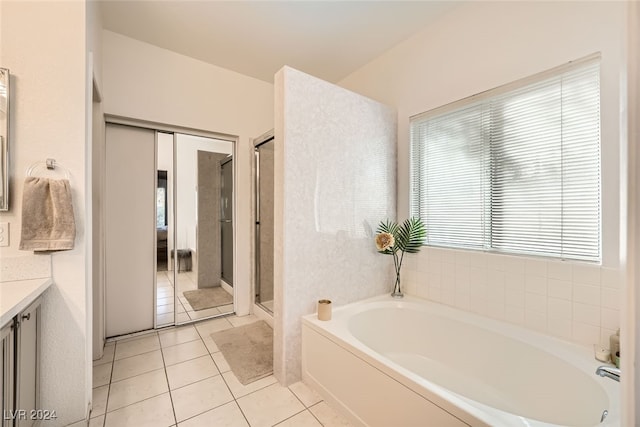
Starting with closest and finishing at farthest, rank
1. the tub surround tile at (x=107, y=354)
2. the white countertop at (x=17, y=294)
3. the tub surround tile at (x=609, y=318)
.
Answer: the white countertop at (x=17, y=294)
the tub surround tile at (x=609, y=318)
the tub surround tile at (x=107, y=354)

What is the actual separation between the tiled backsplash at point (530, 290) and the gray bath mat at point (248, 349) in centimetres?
143

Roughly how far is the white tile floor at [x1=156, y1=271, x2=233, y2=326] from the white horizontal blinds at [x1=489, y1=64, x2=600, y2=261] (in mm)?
2933

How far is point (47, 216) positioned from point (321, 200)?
157 cm

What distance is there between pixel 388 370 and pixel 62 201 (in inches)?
74.8

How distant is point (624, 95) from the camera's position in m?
0.44

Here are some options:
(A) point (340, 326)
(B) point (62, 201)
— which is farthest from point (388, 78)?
(B) point (62, 201)

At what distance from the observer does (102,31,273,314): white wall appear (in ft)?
8.32

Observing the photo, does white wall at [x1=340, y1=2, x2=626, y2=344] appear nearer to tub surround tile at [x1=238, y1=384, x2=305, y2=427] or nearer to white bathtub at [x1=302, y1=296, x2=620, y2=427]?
white bathtub at [x1=302, y1=296, x2=620, y2=427]

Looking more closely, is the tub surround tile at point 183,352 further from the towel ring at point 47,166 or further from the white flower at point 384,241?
the white flower at point 384,241

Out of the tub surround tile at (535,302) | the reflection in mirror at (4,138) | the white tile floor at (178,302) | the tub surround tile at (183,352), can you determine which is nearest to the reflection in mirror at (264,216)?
the white tile floor at (178,302)

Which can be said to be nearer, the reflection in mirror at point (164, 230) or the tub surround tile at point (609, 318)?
the tub surround tile at point (609, 318)

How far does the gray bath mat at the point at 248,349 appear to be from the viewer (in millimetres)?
2116

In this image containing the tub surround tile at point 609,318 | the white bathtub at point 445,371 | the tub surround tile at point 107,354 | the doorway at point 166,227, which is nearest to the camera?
the white bathtub at point 445,371

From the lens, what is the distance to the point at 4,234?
4.74 ft
